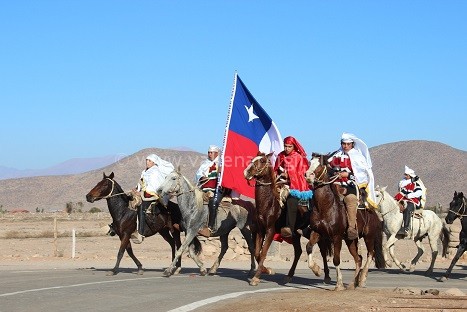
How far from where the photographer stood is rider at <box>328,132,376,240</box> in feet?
60.2

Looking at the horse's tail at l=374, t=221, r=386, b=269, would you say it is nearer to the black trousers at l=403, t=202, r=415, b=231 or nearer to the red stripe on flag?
the red stripe on flag

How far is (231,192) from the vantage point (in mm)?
22516

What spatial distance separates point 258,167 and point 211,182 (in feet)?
13.2

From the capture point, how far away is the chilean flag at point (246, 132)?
22219 mm

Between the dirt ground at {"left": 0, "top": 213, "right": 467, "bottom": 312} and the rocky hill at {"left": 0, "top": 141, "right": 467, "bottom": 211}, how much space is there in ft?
250

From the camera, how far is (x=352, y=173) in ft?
61.5

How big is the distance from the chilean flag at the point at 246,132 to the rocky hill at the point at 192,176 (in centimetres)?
10110

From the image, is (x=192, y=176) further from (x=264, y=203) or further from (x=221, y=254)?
(x=264, y=203)

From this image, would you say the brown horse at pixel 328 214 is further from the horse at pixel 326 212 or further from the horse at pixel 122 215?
the horse at pixel 122 215

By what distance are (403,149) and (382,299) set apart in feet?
442

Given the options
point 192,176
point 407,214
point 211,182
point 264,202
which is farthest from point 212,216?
point 192,176

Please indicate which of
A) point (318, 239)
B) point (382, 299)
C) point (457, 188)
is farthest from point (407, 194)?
point (457, 188)

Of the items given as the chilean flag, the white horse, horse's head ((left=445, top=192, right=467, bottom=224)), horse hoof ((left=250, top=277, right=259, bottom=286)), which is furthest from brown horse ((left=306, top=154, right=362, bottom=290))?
the white horse

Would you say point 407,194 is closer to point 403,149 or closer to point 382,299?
point 382,299
